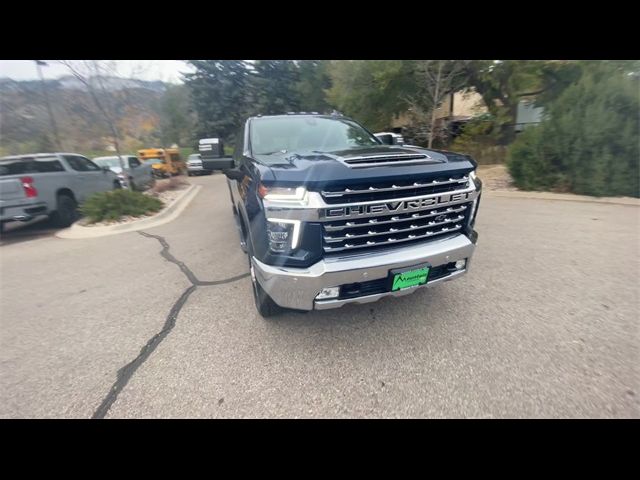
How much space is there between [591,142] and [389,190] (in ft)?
26.4

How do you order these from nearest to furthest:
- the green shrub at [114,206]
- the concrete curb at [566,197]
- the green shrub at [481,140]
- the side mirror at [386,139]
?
the side mirror at [386,139] → the concrete curb at [566,197] → the green shrub at [114,206] → the green shrub at [481,140]

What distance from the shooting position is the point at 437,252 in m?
2.29

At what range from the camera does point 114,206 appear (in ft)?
23.7

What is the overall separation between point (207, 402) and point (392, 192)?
1.97 m

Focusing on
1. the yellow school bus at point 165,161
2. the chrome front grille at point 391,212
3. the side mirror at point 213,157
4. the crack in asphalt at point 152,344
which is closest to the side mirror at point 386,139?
the chrome front grille at point 391,212

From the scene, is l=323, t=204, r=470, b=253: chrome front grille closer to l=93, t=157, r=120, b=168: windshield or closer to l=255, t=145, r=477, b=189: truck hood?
l=255, t=145, r=477, b=189: truck hood

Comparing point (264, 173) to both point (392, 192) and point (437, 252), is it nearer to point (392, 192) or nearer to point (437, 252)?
point (392, 192)

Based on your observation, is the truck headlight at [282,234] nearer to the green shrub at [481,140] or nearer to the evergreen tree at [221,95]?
the green shrub at [481,140]

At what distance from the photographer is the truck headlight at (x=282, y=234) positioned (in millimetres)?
2053

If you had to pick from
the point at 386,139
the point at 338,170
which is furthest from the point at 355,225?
the point at 386,139

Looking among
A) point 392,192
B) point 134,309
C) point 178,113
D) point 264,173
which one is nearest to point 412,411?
point 392,192

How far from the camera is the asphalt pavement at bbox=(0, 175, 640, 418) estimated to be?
1977mm

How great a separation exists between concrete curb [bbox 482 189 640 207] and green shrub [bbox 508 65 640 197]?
9.3 inches

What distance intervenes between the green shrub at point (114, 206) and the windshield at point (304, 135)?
5.36 meters
